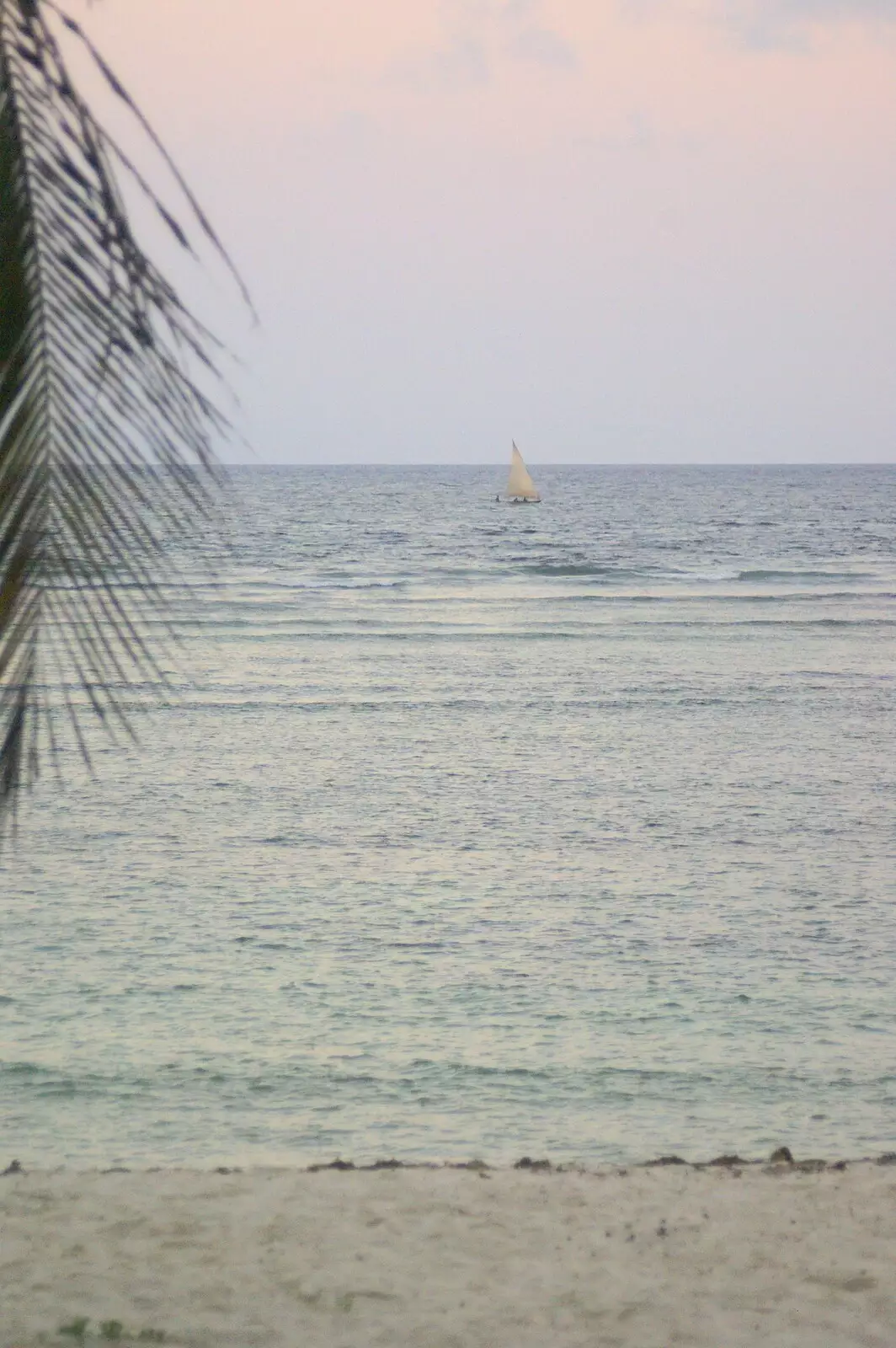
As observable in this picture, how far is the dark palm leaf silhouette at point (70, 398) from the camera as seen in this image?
6.32ft

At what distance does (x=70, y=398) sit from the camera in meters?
1.95

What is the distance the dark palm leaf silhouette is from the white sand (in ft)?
9.83

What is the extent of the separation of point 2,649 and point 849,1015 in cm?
656

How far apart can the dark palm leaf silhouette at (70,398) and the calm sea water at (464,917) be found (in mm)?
158

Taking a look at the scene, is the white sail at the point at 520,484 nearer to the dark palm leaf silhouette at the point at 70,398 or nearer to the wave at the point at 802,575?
the wave at the point at 802,575

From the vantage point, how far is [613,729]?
17391mm

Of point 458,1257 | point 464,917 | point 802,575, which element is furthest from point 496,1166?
point 802,575

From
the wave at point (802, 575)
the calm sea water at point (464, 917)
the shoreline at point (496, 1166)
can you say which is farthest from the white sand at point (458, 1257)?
the wave at point (802, 575)

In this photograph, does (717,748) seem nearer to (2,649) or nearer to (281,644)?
(281,644)

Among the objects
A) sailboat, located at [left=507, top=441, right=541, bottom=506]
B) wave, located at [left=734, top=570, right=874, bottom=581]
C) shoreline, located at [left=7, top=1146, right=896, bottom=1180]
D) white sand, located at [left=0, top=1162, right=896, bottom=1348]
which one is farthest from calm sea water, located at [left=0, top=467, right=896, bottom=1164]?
sailboat, located at [left=507, top=441, right=541, bottom=506]

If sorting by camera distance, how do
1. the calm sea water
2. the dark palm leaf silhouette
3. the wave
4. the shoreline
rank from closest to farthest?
the dark palm leaf silhouette → the shoreline → the calm sea water → the wave

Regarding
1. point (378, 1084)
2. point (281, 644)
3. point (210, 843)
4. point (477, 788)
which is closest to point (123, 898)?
point (210, 843)

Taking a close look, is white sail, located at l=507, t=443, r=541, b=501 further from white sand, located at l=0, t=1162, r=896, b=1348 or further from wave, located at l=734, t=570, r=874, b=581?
white sand, located at l=0, t=1162, r=896, b=1348

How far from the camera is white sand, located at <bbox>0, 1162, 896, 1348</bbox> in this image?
14.0 feet
